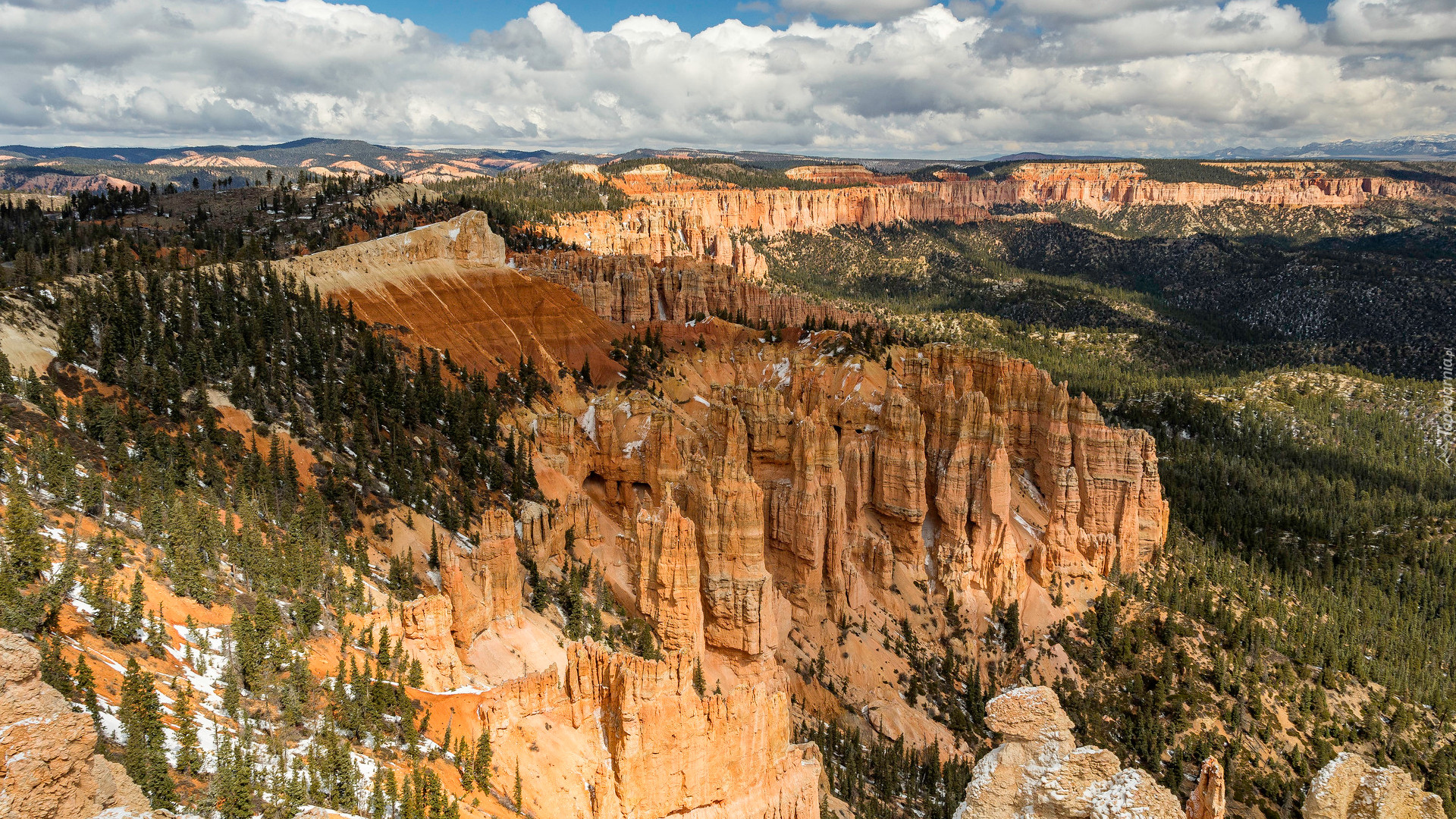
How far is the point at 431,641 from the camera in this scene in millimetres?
28938

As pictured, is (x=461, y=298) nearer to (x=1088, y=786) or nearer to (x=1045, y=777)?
(x=1045, y=777)

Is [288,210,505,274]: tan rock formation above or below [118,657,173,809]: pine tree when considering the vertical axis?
above

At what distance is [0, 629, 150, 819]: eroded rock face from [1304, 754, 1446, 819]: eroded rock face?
18.2 m

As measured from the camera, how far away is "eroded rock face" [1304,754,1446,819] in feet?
37.7

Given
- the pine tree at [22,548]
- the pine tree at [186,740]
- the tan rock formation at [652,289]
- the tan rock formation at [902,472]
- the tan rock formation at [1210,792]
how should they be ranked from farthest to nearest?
the tan rock formation at [652,289] < the tan rock formation at [902,472] < the pine tree at [22,548] < the pine tree at [186,740] < the tan rock formation at [1210,792]

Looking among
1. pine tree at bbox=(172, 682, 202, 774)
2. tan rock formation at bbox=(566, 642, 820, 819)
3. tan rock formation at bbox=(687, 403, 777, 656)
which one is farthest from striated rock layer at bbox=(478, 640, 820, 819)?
tan rock formation at bbox=(687, 403, 777, 656)

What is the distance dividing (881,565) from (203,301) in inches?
1855

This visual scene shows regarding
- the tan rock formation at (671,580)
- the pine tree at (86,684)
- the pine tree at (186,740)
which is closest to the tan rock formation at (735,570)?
the tan rock formation at (671,580)

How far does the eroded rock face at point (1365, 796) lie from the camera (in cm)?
1148

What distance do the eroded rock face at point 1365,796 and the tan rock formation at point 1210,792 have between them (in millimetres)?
1526

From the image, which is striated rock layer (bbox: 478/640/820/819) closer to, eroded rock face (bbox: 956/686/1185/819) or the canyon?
the canyon

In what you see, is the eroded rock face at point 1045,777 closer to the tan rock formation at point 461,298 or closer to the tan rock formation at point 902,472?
the tan rock formation at point 902,472

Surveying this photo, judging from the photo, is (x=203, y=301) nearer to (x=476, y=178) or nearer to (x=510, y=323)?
(x=510, y=323)
